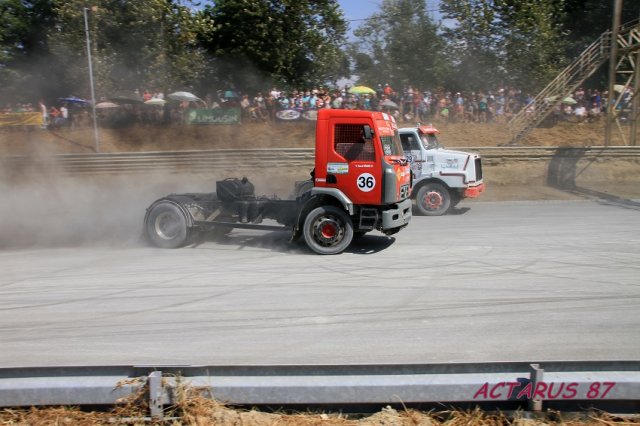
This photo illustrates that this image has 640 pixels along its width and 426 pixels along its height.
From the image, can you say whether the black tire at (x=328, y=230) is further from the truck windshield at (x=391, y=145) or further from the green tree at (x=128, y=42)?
the green tree at (x=128, y=42)

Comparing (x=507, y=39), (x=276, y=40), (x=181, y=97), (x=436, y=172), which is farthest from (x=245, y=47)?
(x=436, y=172)

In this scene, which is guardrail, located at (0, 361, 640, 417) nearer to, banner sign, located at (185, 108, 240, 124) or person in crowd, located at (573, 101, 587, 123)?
banner sign, located at (185, 108, 240, 124)

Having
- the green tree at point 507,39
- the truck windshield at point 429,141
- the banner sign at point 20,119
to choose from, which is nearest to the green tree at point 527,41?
the green tree at point 507,39

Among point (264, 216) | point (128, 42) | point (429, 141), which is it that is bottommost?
point (264, 216)

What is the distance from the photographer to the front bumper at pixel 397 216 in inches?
369

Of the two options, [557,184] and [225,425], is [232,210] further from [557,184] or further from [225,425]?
[557,184]

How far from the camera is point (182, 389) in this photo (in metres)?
3.86

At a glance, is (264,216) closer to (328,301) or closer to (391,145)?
(391,145)

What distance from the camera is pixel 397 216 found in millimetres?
9594

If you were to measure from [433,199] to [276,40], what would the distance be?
11.8 m

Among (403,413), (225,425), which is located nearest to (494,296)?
(403,413)

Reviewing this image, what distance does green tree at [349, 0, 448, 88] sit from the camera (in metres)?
31.7

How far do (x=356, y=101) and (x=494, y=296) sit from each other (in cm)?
1814

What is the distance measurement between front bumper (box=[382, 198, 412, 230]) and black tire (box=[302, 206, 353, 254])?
62 centimetres
